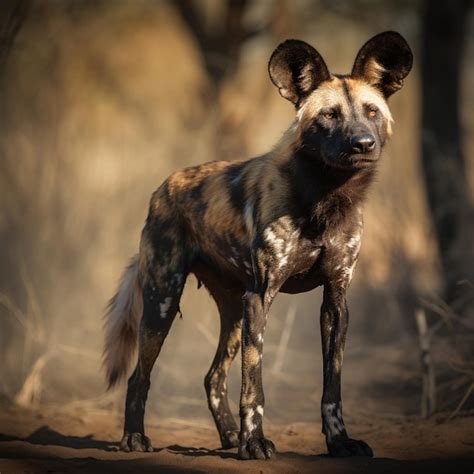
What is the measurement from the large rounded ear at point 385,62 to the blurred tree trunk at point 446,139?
3122 millimetres

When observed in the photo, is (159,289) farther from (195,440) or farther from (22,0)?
(22,0)

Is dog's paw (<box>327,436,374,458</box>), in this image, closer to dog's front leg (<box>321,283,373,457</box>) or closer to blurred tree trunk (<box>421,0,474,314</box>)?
dog's front leg (<box>321,283,373,457</box>)

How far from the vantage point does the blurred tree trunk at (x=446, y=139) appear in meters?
6.77

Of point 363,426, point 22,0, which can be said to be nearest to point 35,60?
point 22,0

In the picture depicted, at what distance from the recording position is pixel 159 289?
414 centimetres

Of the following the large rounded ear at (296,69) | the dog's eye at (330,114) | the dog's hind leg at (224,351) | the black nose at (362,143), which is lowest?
the dog's hind leg at (224,351)

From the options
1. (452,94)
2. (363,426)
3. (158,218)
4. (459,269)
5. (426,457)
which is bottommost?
(426,457)

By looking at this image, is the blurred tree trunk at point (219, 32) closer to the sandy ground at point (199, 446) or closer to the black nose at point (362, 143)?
the sandy ground at point (199, 446)

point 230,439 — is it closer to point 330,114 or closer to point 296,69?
point 330,114

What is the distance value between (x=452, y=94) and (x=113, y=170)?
284 centimetres

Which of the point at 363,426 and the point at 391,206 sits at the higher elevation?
the point at 391,206

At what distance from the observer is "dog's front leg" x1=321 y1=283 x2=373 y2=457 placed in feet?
11.6

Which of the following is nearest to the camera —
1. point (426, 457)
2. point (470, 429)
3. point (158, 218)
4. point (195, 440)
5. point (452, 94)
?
point (426, 457)

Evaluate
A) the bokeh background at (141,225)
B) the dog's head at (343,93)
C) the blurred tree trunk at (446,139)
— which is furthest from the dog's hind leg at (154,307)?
the blurred tree trunk at (446,139)
